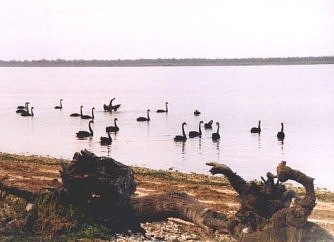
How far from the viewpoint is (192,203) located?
36.4 ft

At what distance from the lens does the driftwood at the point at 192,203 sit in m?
9.47

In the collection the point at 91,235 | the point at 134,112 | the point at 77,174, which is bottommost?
the point at 134,112

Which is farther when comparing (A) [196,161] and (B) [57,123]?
(B) [57,123]

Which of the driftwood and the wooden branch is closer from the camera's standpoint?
the driftwood

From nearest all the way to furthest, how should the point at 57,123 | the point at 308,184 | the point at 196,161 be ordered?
the point at 308,184, the point at 196,161, the point at 57,123

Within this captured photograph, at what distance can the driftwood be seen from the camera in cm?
947

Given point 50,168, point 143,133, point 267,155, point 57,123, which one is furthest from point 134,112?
point 50,168

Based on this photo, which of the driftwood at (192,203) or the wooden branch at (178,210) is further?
the wooden branch at (178,210)

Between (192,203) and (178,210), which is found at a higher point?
(192,203)

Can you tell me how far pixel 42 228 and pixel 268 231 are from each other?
4.33 m

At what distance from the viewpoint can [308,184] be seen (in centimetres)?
953

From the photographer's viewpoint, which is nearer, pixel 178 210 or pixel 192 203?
pixel 192 203

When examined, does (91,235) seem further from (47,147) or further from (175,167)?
(47,147)

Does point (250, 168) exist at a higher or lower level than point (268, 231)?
lower
